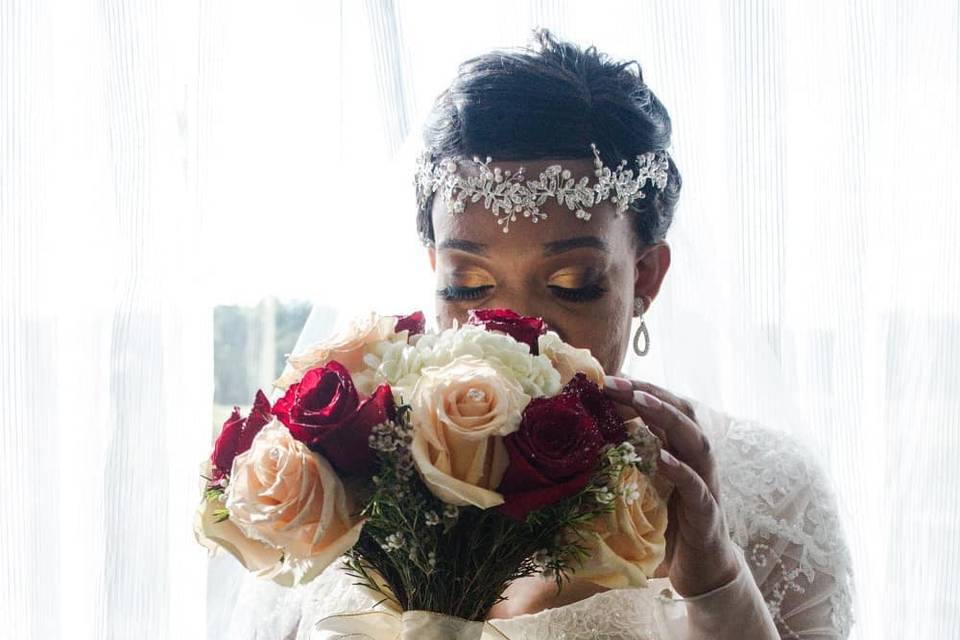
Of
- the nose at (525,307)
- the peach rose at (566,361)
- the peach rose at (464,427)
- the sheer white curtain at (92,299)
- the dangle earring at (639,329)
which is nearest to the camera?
the peach rose at (464,427)

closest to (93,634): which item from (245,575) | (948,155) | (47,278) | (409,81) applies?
(245,575)

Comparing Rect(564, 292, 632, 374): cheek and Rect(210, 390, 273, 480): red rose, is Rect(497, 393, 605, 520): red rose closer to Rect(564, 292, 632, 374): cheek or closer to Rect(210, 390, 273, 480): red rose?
Rect(210, 390, 273, 480): red rose

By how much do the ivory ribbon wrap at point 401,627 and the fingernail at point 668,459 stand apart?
0.67ft

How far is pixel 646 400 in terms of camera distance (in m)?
0.89

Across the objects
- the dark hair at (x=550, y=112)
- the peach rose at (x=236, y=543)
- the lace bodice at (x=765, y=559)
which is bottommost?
the lace bodice at (x=765, y=559)

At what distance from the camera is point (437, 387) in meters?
0.75

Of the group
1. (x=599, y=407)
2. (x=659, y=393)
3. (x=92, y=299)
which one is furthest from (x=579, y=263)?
(x=92, y=299)

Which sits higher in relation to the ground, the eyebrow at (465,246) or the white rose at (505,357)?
the eyebrow at (465,246)

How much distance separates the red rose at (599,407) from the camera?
0.79 meters

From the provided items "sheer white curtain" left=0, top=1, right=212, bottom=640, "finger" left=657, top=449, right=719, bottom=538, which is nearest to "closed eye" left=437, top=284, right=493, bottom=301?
"finger" left=657, top=449, right=719, bottom=538

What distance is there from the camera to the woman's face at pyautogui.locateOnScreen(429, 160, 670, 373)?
3.65 feet

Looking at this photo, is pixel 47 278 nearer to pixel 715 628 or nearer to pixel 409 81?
pixel 409 81

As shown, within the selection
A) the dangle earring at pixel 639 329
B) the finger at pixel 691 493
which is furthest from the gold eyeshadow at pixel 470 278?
the finger at pixel 691 493

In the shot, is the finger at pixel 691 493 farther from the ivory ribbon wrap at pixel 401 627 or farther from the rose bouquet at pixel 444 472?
the ivory ribbon wrap at pixel 401 627
